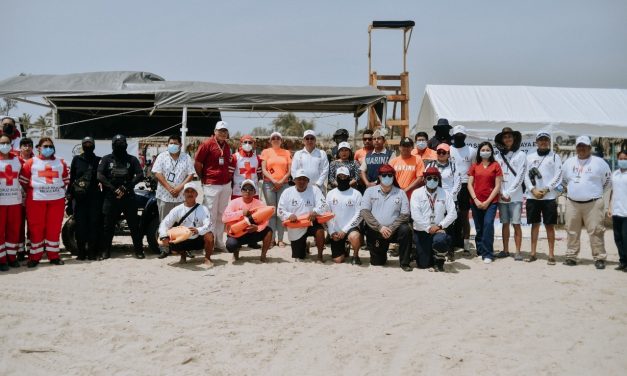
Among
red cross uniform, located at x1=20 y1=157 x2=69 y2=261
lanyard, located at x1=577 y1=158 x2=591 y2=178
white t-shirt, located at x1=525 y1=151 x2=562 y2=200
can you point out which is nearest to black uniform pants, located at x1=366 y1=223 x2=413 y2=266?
white t-shirt, located at x1=525 y1=151 x2=562 y2=200

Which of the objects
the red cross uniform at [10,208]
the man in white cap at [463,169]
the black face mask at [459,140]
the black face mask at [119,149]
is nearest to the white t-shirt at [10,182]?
the red cross uniform at [10,208]

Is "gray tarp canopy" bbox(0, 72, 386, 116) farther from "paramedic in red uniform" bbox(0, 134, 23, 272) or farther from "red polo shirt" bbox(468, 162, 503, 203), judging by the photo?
"paramedic in red uniform" bbox(0, 134, 23, 272)

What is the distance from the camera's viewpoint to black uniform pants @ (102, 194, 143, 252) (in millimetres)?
6844

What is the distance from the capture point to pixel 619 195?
6512 mm

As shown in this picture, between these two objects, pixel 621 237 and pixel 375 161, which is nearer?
pixel 621 237

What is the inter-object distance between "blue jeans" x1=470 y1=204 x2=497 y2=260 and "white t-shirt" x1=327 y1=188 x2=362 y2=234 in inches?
72.3

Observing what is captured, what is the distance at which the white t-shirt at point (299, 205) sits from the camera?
6.87 metres

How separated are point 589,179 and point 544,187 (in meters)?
0.57

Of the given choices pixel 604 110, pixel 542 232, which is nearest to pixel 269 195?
pixel 542 232

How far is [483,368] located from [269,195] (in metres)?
4.98

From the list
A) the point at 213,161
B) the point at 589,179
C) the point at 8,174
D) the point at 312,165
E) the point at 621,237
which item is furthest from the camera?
the point at 312,165

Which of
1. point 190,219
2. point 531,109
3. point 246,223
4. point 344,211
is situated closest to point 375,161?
point 344,211

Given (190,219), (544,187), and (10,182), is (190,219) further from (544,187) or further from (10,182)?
(544,187)

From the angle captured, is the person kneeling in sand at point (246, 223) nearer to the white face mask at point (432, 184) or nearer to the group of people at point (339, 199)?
the group of people at point (339, 199)
